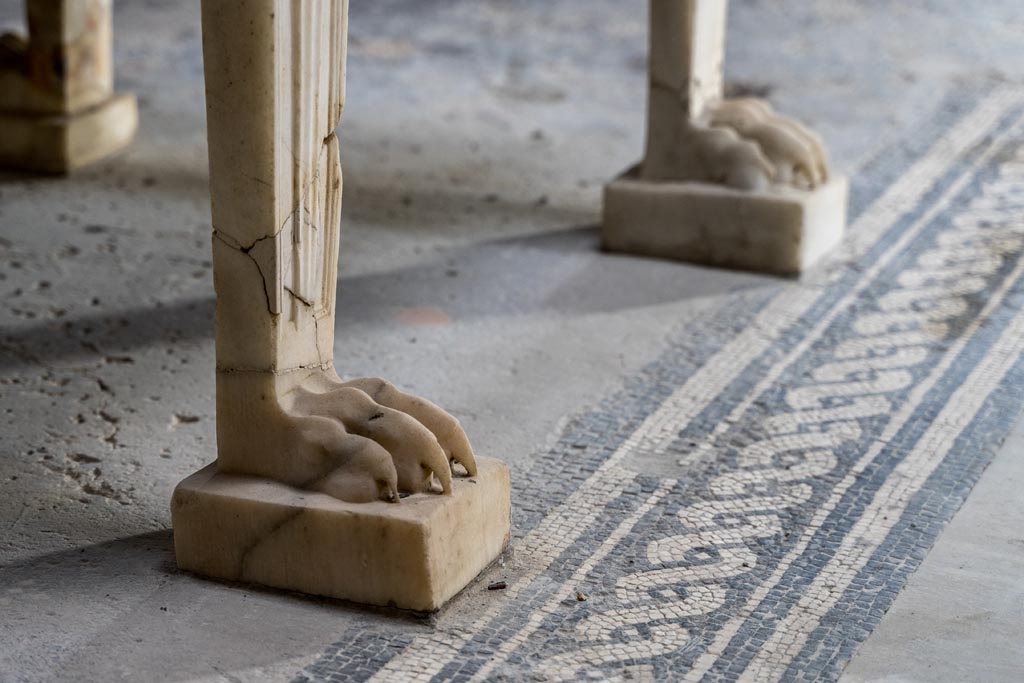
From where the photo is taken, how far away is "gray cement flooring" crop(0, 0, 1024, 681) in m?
3.64

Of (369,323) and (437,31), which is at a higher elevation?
(437,31)

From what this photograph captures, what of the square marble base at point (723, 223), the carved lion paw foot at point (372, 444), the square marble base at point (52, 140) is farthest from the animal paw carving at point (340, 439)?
the square marble base at point (52, 140)

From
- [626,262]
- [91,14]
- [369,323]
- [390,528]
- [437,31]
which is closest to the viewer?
[390,528]

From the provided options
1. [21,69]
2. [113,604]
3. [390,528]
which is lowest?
[113,604]

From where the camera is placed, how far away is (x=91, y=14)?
23.4 ft

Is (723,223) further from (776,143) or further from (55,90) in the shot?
(55,90)

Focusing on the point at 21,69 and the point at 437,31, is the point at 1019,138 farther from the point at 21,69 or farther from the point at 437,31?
the point at 21,69

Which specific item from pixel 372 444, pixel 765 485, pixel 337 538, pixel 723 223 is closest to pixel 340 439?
pixel 372 444

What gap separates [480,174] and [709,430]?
2.78 metres

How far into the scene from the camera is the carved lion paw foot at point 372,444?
363cm

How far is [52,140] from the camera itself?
7.05m

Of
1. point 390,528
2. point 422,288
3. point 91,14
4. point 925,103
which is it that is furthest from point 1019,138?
point 390,528

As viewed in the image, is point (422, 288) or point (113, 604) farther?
point (422, 288)

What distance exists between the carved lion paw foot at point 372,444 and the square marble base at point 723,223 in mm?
2496
